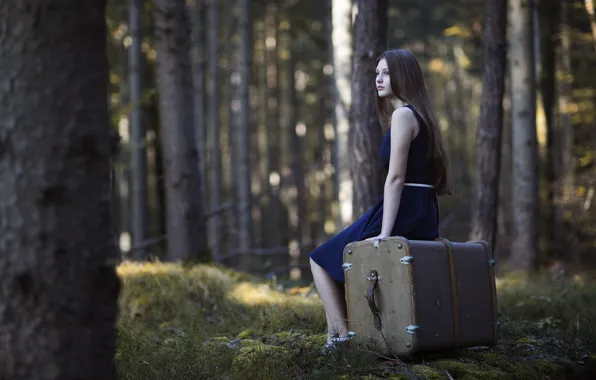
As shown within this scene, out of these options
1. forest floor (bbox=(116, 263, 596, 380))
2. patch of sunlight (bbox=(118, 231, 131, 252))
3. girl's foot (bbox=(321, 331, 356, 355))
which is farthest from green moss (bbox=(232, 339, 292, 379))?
patch of sunlight (bbox=(118, 231, 131, 252))

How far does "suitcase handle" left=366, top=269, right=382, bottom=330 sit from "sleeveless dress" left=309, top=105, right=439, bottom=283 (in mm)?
365

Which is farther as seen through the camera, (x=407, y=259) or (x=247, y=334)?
(x=247, y=334)

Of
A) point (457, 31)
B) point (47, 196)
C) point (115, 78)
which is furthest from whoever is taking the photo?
point (115, 78)

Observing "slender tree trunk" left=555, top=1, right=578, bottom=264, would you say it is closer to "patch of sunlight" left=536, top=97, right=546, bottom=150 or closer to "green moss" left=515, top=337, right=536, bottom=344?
"patch of sunlight" left=536, top=97, right=546, bottom=150

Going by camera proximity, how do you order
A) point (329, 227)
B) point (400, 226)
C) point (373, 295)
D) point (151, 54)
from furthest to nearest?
point (329, 227), point (151, 54), point (400, 226), point (373, 295)

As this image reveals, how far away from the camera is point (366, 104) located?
8.52m

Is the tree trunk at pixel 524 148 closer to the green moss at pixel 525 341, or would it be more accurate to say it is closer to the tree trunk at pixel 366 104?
the tree trunk at pixel 366 104

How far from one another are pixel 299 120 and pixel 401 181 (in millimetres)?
28820

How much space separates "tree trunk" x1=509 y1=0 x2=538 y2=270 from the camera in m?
13.4

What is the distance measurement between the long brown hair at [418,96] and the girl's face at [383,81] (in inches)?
1.1

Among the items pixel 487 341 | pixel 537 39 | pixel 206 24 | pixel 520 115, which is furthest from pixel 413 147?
pixel 206 24

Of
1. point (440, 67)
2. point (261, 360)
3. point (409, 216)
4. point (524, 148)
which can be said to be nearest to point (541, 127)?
point (524, 148)

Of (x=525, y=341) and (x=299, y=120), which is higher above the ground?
(x=299, y=120)

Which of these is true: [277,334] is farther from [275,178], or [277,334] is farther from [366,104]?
[275,178]
